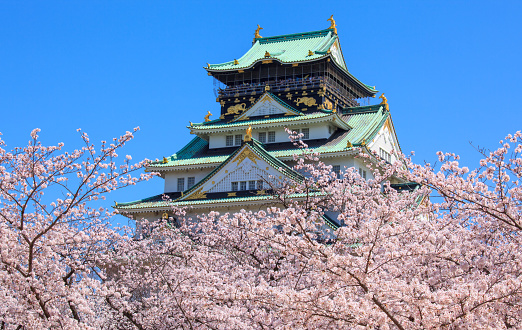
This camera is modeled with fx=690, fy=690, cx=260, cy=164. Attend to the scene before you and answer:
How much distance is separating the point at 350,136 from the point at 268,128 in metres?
5.45

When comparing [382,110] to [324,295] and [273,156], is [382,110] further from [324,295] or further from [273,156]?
[324,295]

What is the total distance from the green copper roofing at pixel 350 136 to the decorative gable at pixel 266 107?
3563mm

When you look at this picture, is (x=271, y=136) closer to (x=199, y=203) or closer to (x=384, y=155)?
(x=384, y=155)

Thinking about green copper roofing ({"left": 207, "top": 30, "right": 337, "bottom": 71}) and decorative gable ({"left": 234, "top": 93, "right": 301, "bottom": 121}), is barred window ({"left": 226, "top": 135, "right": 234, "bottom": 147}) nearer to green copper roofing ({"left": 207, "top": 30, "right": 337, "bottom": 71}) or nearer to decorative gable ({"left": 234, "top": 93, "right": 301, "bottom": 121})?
decorative gable ({"left": 234, "top": 93, "right": 301, "bottom": 121})

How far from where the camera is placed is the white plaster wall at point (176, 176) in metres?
43.9

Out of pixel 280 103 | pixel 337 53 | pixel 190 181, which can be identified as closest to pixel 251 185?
pixel 190 181

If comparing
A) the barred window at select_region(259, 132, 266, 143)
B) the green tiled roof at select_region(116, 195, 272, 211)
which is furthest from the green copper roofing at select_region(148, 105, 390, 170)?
the green tiled roof at select_region(116, 195, 272, 211)

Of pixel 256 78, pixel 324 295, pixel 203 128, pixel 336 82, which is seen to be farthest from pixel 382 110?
pixel 324 295

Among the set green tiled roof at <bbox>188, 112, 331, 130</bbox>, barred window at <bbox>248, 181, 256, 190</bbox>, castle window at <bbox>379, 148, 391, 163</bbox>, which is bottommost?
barred window at <bbox>248, 181, 256, 190</bbox>

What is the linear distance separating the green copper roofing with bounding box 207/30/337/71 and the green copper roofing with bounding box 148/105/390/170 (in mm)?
4664

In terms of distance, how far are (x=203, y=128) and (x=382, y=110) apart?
12.1 meters

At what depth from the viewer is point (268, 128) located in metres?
44.8

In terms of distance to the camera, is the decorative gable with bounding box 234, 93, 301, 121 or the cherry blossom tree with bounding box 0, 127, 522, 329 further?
the decorative gable with bounding box 234, 93, 301, 121

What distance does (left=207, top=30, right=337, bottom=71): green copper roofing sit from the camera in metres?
48.0
